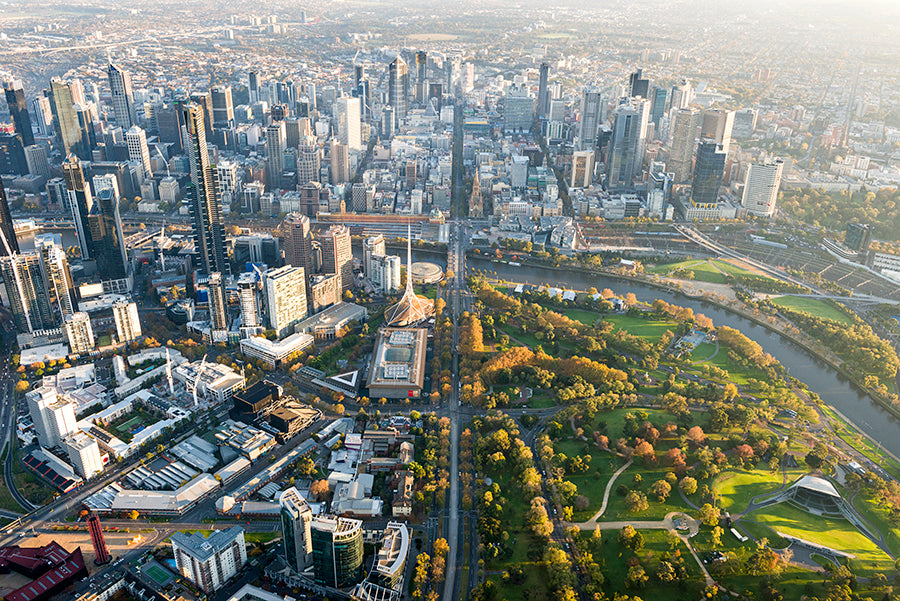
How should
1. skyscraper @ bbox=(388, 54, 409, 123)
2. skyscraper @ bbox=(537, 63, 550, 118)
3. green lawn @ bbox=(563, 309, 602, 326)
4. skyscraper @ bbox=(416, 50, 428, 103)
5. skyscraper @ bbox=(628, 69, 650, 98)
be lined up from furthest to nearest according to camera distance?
skyscraper @ bbox=(416, 50, 428, 103) → skyscraper @ bbox=(537, 63, 550, 118) → skyscraper @ bbox=(388, 54, 409, 123) → skyscraper @ bbox=(628, 69, 650, 98) → green lawn @ bbox=(563, 309, 602, 326)

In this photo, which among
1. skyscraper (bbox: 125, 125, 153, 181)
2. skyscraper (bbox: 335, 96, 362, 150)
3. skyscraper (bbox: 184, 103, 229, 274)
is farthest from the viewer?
skyscraper (bbox: 335, 96, 362, 150)

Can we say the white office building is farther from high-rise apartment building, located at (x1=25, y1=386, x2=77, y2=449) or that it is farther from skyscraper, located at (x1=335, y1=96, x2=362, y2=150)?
skyscraper, located at (x1=335, y1=96, x2=362, y2=150)

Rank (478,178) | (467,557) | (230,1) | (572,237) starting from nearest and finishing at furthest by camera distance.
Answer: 1. (467,557)
2. (572,237)
3. (478,178)
4. (230,1)

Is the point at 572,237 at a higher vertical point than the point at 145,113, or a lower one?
lower

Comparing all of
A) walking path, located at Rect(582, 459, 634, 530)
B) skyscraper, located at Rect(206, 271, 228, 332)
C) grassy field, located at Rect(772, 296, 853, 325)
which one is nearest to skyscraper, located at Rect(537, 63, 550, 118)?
grassy field, located at Rect(772, 296, 853, 325)

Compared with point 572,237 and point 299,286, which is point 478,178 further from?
Result: point 299,286

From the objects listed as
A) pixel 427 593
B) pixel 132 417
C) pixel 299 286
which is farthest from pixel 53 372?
pixel 427 593

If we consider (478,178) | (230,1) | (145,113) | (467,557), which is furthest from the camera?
(230,1)
